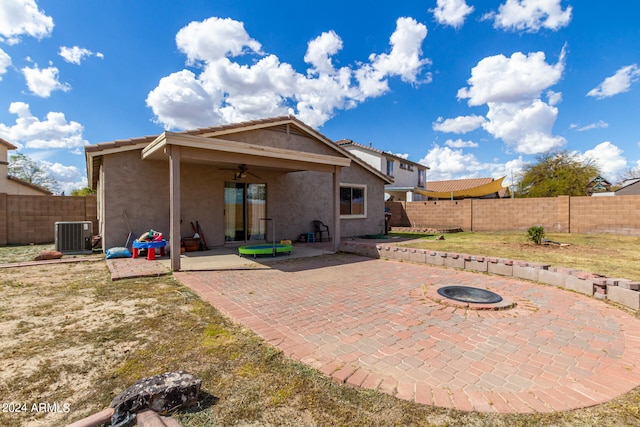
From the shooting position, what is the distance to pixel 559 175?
32.0m

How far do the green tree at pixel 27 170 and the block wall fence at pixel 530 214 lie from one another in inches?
1719

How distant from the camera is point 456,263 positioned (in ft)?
23.8

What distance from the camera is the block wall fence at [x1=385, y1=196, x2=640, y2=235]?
45.6 ft

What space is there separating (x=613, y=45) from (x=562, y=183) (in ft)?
75.1

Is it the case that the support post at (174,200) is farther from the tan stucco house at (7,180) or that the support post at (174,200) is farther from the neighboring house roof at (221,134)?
the tan stucco house at (7,180)

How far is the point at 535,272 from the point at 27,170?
52.7 metres

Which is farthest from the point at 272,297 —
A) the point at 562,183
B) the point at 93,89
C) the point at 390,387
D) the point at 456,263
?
the point at 562,183

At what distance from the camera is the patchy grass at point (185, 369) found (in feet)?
6.71

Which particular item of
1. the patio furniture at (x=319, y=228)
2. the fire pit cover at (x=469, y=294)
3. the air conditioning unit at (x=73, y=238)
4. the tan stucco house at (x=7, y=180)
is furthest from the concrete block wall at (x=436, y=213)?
the tan stucco house at (x=7, y=180)

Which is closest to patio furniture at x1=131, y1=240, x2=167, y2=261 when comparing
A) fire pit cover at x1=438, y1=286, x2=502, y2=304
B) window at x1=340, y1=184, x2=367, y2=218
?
fire pit cover at x1=438, y1=286, x2=502, y2=304

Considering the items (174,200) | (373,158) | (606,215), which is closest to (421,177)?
(373,158)

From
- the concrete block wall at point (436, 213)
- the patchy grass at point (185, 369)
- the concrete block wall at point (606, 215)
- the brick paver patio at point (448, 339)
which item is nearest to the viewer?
the patchy grass at point (185, 369)

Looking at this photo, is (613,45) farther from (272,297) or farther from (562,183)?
(562,183)

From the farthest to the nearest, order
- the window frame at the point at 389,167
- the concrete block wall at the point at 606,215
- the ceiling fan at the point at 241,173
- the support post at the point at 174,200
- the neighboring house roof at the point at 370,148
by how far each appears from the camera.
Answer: the window frame at the point at 389,167 → the neighboring house roof at the point at 370,148 → the concrete block wall at the point at 606,215 → the ceiling fan at the point at 241,173 → the support post at the point at 174,200
